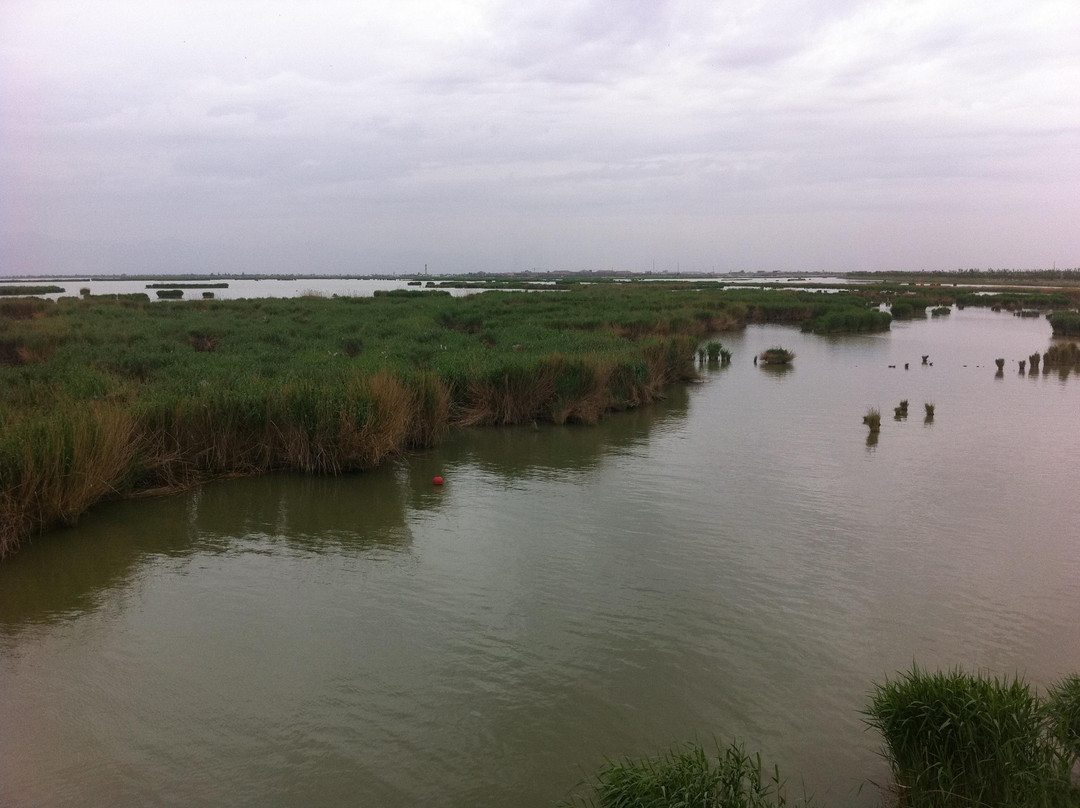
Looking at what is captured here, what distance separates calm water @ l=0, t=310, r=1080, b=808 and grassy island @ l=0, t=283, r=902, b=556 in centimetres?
57

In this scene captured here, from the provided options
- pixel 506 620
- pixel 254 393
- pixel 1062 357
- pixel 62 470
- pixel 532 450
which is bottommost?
pixel 506 620

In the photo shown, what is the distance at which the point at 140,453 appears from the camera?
9.84 meters

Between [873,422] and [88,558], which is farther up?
[873,422]

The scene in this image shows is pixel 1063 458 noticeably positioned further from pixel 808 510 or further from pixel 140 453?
pixel 140 453

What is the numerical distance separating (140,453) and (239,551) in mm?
2731

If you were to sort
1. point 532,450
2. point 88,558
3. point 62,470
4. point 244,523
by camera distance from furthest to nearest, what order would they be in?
point 532,450 < point 244,523 < point 62,470 < point 88,558

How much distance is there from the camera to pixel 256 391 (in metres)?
11.3

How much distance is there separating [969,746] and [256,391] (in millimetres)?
Result: 10247

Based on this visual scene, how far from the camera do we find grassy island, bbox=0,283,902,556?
8.56 m

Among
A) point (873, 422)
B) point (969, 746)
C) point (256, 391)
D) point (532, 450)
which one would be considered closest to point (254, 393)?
point (256, 391)

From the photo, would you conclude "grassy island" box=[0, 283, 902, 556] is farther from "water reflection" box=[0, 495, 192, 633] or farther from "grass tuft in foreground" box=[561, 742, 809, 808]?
"grass tuft in foreground" box=[561, 742, 809, 808]

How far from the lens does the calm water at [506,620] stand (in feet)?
15.3

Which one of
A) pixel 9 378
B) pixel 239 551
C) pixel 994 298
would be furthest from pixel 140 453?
pixel 994 298

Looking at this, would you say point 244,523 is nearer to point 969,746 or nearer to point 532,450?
point 532,450
